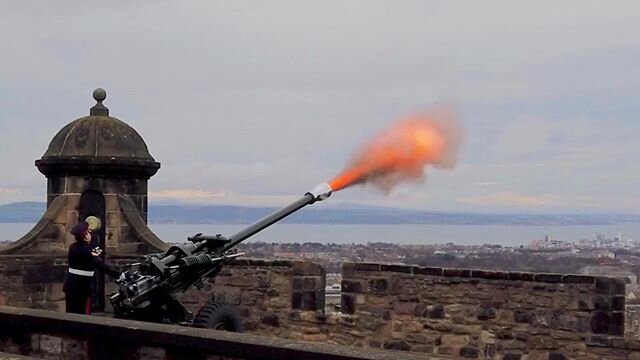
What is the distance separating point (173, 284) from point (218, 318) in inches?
19.4

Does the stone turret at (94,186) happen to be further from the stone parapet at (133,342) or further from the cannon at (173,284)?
the stone parapet at (133,342)

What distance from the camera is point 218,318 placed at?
7.23 m

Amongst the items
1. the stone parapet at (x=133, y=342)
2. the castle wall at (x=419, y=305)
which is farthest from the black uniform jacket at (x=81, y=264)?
the castle wall at (x=419, y=305)

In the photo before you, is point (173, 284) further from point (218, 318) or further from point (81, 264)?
point (81, 264)

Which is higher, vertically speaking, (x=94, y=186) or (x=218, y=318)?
(x=94, y=186)

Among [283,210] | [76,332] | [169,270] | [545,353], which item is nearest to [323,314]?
[283,210]

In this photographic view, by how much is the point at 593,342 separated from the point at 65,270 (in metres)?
5.85

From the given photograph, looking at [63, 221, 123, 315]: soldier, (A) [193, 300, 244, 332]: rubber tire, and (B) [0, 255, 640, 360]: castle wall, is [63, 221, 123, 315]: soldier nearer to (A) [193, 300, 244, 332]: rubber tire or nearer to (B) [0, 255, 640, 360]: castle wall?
(A) [193, 300, 244, 332]: rubber tire

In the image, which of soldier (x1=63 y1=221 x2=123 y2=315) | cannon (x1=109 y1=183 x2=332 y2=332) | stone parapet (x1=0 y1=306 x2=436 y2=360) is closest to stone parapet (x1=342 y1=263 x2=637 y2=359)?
cannon (x1=109 y1=183 x2=332 y2=332)

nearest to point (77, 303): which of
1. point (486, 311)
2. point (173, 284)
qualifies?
point (173, 284)

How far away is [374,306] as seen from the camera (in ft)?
31.2

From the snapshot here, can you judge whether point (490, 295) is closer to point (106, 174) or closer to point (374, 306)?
point (374, 306)

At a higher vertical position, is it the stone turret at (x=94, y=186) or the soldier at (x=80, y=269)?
the stone turret at (x=94, y=186)

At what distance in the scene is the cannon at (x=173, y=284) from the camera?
6781mm
